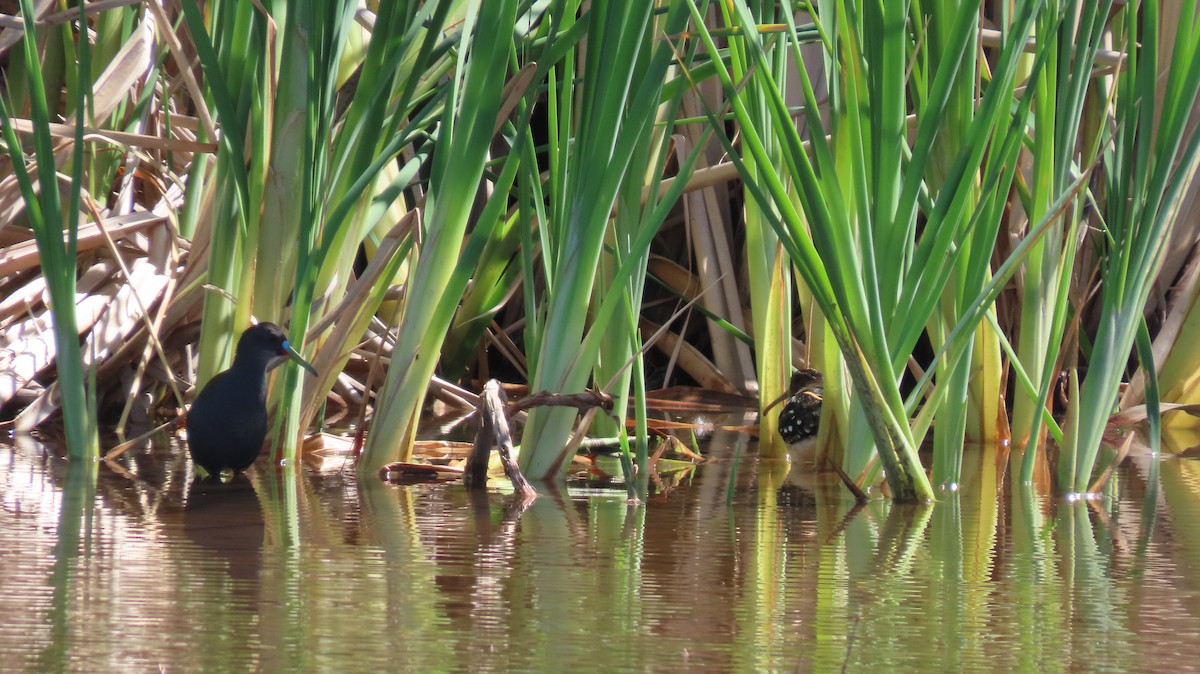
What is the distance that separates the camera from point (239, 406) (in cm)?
270

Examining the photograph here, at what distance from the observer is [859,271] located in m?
2.15

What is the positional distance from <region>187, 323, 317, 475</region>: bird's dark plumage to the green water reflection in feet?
0.40

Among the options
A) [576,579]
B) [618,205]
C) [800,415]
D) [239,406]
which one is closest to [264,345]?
[239,406]

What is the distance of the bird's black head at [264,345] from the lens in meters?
2.69

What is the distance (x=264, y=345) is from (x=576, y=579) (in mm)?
1253

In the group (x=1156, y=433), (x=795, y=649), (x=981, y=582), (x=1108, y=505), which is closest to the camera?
(x=795, y=649)

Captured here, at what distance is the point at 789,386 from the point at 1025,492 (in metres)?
0.66

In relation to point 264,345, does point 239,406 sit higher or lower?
lower

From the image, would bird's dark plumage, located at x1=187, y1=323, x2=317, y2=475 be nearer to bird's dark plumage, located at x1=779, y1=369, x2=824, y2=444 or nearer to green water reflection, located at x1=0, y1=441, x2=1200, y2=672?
green water reflection, located at x1=0, y1=441, x2=1200, y2=672

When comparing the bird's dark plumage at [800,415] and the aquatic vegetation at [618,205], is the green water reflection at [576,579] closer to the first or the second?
the aquatic vegetation at [618,205]

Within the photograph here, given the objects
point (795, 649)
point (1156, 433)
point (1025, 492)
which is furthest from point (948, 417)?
point (795, 649)

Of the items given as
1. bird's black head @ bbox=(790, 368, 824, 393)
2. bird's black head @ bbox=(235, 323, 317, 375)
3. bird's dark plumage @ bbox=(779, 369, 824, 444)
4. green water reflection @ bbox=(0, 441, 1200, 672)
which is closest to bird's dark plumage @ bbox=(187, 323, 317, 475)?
bird's black head @ bbox=(235, 323, 317, 375)

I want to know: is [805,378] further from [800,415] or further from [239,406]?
[239,406]

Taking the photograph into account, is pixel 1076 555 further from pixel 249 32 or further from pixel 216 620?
pixel 249 32
